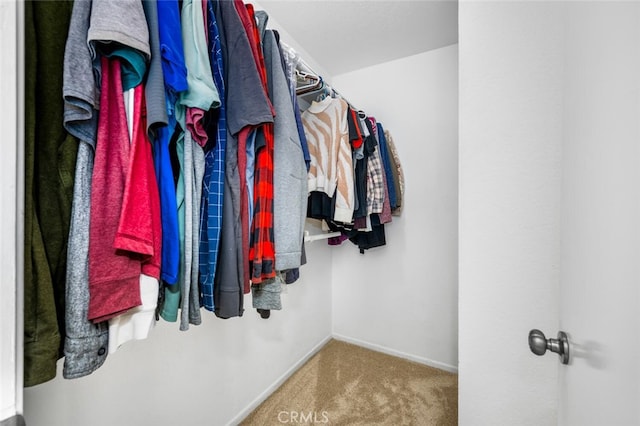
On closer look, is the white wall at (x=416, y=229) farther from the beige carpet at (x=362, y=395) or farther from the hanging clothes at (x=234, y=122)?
the hanging clothes at (x=234, y=122)

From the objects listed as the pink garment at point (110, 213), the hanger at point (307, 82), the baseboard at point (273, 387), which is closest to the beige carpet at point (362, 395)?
the baseboard at point (273, 387)

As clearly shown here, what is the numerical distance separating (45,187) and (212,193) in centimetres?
29

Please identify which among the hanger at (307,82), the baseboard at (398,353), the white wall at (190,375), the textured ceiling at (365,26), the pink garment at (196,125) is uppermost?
the textured ceiling at (365,26)

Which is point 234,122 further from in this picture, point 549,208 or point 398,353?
point 398,353

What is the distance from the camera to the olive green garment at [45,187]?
372mm

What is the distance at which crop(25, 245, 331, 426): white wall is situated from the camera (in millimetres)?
794

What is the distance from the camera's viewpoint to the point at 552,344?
55cm

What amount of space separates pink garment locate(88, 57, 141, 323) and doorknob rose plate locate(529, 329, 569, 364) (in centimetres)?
84

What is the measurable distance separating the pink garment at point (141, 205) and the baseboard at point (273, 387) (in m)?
1.28

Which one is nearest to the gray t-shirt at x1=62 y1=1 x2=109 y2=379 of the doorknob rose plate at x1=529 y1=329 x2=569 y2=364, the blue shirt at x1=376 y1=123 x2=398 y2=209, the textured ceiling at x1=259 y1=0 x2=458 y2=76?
the doorknob rose plate at x1=529 y1=329 x2=569 y2=364

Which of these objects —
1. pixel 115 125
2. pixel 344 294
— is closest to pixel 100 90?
pixel 115 125

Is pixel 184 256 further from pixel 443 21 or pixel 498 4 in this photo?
pixel 443 21
